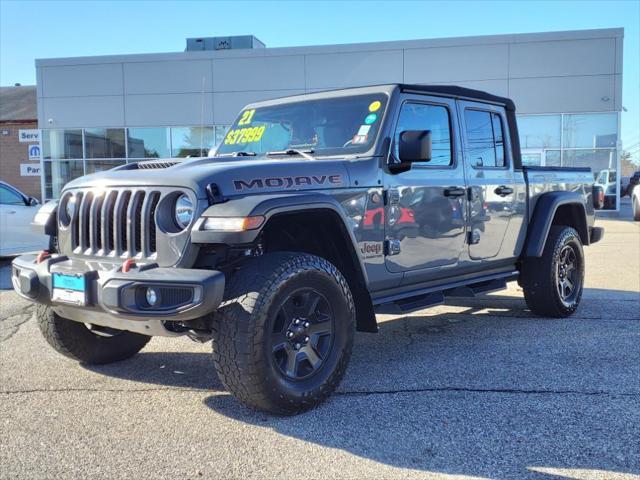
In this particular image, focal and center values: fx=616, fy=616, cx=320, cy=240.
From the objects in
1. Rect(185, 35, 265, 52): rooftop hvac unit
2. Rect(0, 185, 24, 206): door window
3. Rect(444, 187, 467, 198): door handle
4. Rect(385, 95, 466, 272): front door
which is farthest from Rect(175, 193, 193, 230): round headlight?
Rect(185, 35, 265, 52): rooftop hvac unit

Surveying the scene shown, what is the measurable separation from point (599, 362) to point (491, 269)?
1.27m

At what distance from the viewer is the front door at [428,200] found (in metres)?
Answer: 4.27

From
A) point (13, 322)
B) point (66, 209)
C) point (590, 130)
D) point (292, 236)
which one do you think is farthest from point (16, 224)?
point (590, 130)

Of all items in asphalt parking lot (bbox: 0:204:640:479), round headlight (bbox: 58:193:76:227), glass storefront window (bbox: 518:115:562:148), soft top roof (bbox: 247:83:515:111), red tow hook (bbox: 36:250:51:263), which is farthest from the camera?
glass storefront window (bbox: 518:115:562:148)

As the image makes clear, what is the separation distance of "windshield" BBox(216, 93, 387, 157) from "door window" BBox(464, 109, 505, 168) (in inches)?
43.5

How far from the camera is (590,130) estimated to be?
2041cm

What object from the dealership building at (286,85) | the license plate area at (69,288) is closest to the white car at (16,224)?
the license plate area at (69,288)

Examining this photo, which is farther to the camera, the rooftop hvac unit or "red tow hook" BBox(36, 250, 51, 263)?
the rooftop hvac unit

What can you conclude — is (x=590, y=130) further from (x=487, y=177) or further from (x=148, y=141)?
(x=487, y=177)

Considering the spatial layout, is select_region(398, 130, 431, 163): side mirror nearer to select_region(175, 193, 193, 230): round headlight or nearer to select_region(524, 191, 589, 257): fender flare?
select_region(175, 193, 193, 230): round headlight

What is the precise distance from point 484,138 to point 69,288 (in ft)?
11.8

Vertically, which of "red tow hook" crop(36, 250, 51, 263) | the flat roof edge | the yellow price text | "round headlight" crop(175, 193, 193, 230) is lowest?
"red tow hook" crop(36, 250, 51, 263)

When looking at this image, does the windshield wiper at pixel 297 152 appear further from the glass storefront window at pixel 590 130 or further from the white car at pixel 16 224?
the glass storefront window at pixel 590 130

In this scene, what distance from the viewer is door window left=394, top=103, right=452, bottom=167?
4.53 meters
